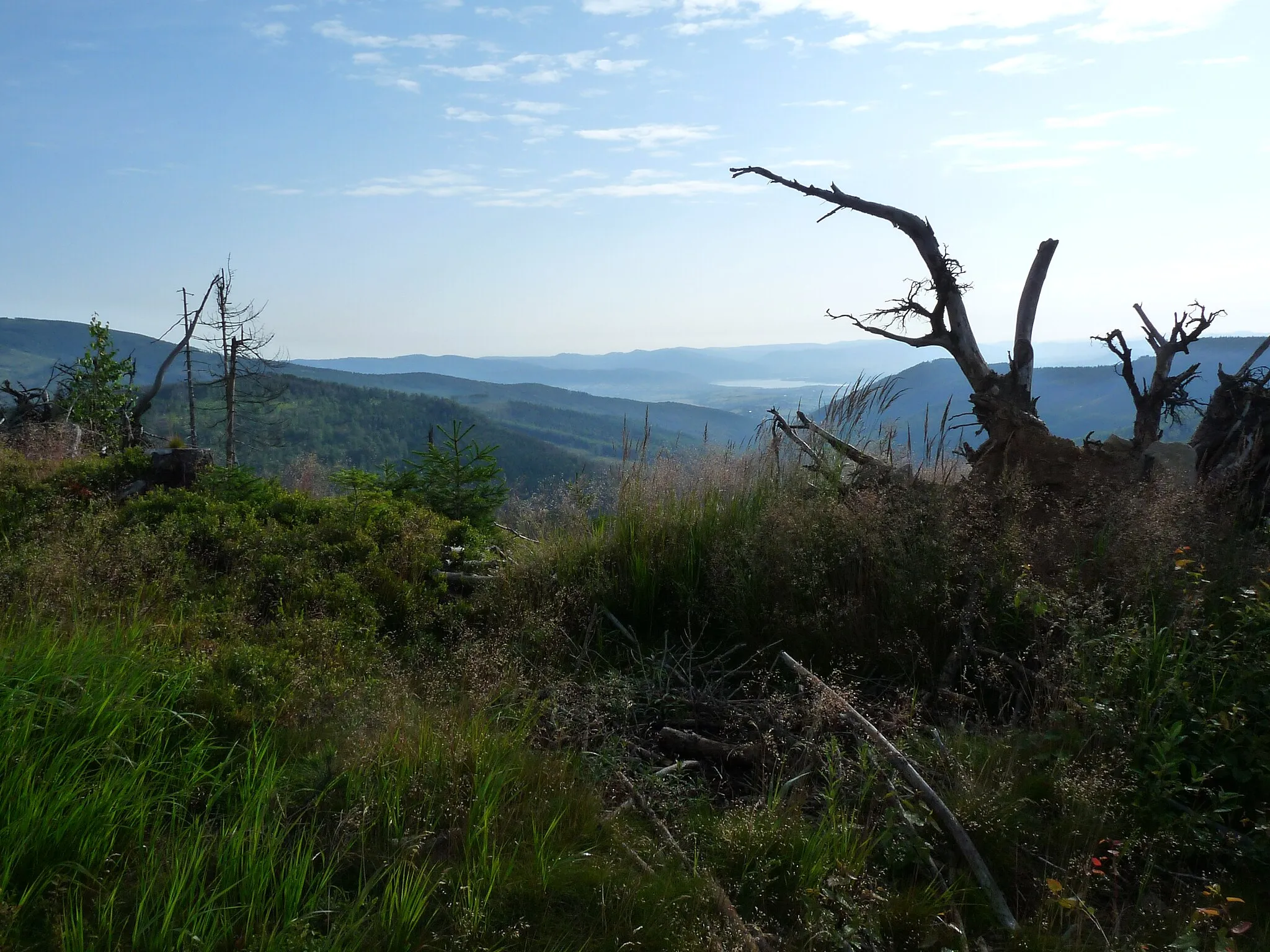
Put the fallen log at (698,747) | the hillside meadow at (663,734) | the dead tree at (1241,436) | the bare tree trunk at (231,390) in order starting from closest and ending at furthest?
the hillside meadow at (663,734) → the fallen log at (698,747) → the dead tree at (1241,436) → the bare tree trunk at (231,390)

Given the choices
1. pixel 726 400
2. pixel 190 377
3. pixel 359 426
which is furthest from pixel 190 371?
pixel 726 400

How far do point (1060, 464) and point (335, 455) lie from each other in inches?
2376

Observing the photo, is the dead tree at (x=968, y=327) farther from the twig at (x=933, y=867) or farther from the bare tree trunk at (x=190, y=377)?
the bare tree trunk at (x=190, y=377)

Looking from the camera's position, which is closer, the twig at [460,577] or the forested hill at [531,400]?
the twig at [460,577]

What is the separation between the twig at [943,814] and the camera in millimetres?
2395

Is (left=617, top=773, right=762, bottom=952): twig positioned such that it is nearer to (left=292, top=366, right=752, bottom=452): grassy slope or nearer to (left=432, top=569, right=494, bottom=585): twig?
(left=432, top=569, right=494, bottom=585): twig

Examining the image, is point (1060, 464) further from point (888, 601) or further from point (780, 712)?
point (780, 712)

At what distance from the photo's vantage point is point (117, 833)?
2.36 m

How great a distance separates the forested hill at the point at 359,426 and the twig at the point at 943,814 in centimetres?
5364

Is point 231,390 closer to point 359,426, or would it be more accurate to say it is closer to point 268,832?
point 268,832

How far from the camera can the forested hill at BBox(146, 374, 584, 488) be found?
61500 millimetres

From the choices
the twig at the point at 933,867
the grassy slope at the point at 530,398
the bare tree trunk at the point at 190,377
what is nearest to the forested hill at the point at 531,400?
the grassy slope at the point at 530,398

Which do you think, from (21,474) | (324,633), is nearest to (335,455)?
(21,474)

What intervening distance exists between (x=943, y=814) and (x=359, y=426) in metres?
69.4
